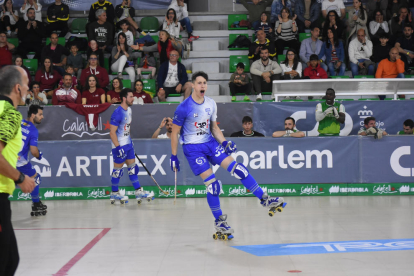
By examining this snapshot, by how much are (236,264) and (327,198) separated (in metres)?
6.04

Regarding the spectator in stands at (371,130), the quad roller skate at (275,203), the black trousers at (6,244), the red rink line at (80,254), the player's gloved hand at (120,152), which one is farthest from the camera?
the spectator in stands at (371,130)

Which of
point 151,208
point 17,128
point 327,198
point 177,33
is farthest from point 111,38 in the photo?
point 17,128

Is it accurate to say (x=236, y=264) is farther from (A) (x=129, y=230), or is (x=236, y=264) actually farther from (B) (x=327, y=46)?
(B) (x=327, y=46)

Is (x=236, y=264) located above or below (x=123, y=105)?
below

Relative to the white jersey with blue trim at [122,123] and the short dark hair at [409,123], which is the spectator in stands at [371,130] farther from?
the white jersey with blue trim at [122,123]

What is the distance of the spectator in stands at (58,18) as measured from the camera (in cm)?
1703

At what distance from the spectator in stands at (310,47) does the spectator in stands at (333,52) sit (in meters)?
0.16

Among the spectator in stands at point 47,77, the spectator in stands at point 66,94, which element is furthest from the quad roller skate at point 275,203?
the spectator in stands at point 47,77

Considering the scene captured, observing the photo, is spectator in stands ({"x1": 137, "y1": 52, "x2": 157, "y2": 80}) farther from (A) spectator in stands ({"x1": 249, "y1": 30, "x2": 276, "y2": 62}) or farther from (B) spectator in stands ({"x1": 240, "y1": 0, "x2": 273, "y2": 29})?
(B) spectator in stands ({"x1": 240, "y1": 0, "x2": 273, "y2": 29})

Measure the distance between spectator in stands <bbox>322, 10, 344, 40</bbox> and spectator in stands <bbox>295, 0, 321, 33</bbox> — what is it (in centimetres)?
83

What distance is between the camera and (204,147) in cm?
715

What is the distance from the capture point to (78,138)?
42.1 feet

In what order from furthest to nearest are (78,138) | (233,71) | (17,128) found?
(233,71), (78,138), (17,128)

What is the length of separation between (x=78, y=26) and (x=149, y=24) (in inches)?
101
